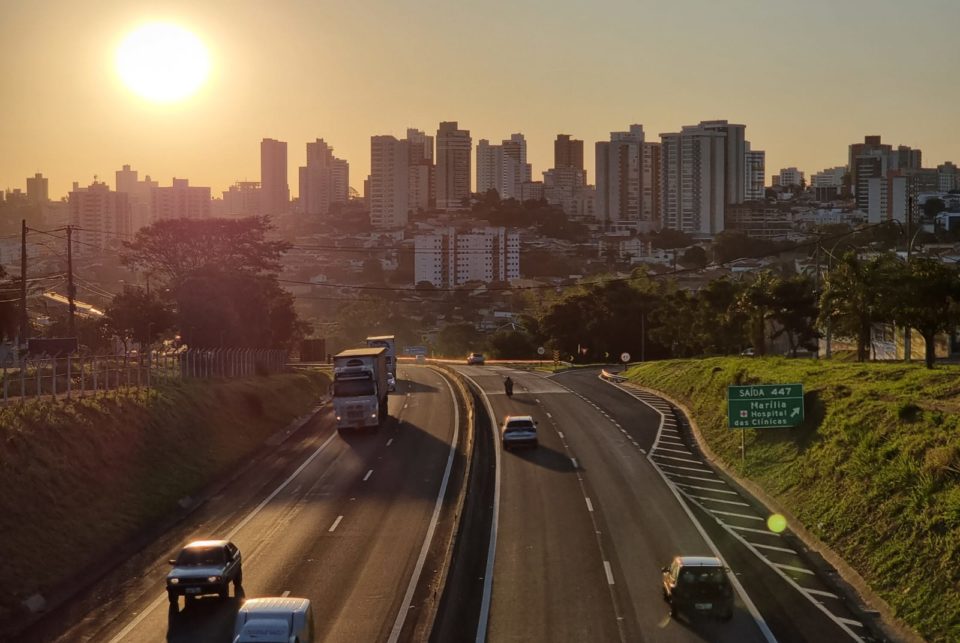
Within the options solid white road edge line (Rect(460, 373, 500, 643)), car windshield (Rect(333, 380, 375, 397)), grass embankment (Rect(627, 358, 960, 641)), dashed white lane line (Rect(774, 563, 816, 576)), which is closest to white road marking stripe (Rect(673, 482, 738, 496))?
grass embankment (Rect(627, 358, 960, 641))

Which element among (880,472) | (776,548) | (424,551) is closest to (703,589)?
(776,548)

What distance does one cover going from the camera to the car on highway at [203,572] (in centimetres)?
2855

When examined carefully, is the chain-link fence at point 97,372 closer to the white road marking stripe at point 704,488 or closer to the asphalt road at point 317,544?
the asphalt road at point 317,544

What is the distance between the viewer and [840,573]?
32906mm

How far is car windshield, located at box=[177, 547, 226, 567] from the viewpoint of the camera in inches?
1147

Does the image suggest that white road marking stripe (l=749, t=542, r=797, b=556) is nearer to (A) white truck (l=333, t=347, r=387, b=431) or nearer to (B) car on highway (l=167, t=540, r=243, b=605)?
(B) car on highway (l=167, t=540, r=243, b=605)

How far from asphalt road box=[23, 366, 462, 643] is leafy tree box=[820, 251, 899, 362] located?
22.8 meters

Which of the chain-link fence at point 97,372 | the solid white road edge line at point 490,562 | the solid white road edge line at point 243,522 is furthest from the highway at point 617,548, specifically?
the chain-link fence at point 97,372

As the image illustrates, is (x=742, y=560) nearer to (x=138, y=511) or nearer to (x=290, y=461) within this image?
(x=138, y=511)

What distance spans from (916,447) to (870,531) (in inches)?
150

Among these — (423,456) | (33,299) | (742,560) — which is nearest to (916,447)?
(742,560)

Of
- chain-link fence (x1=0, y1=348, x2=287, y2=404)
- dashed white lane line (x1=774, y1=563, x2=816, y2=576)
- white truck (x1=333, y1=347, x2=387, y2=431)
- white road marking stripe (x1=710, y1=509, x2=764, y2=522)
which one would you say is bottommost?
dashed white lane line (x1=774, y1=563, x2=816, y2=576)

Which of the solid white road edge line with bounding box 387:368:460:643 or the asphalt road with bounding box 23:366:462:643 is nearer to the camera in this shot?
the solid white road edge line with bounding box 387:368:460:643

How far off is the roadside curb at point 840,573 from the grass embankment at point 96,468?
2244 centimetres
